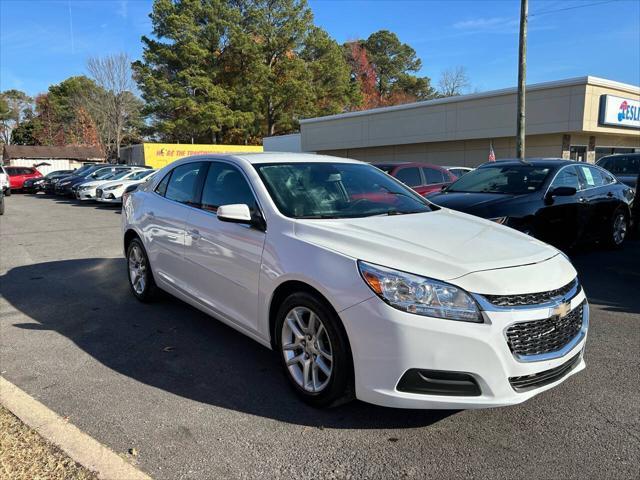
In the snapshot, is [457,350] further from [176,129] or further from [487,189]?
[176,129]

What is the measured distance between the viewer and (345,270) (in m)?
2.89

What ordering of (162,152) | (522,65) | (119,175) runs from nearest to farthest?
(522,65) < (119,175) < (162,152)

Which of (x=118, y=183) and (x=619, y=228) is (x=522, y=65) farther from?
(x=118, y=183)

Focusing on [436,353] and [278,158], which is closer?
[436,353]

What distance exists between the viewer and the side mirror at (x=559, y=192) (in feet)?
22.5

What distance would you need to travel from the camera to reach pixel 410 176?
33.8 feet

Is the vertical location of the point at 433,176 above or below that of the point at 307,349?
above

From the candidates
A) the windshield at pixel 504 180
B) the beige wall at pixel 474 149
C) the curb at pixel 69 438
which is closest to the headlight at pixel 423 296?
the curb at pixel 69 438

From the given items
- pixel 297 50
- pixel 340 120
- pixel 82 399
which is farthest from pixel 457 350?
pixel 297 50

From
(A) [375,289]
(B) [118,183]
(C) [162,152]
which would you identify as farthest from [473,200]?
(C) [162,152]

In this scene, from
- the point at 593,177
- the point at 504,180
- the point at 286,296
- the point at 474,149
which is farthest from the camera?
the point at 474,149

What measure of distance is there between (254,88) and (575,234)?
39897mm

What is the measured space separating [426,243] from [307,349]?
1018 mm

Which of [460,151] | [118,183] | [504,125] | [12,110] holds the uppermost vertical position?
[12,110]
